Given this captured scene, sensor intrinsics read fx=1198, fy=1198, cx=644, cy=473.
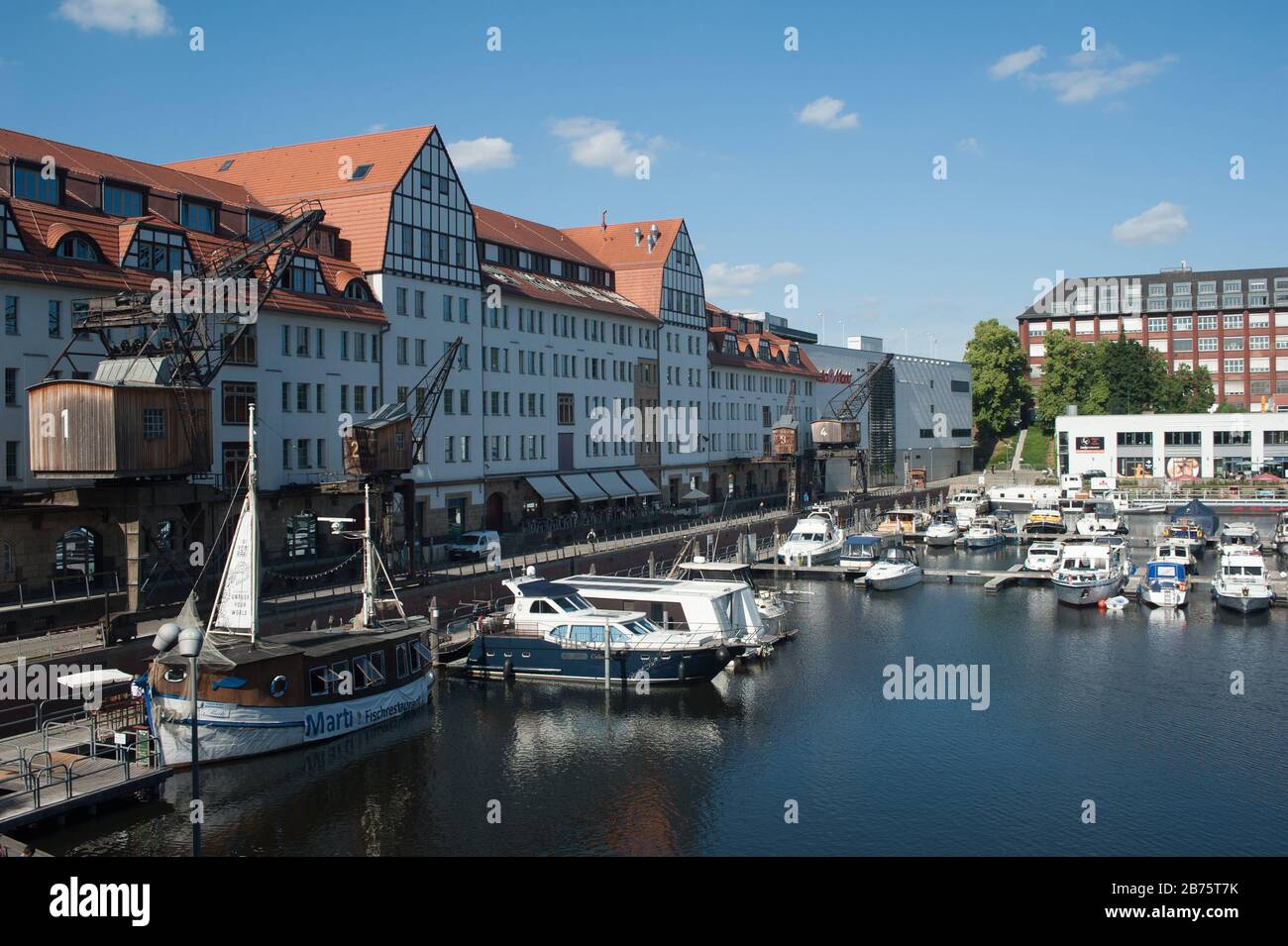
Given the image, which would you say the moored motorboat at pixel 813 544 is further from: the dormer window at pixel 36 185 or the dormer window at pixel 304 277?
the dormer window at pixel 36 185

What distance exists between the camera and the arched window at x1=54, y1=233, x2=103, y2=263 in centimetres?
4316

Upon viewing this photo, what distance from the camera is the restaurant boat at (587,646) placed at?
40.5 m

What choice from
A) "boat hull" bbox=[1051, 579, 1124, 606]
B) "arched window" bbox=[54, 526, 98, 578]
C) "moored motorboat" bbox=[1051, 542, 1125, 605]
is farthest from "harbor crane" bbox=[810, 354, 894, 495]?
"arched window" bbox=[54, 526, 98, 578]

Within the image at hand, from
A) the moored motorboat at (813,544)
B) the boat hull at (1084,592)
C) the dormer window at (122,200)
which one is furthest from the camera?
the moored motorboat at (813,544)

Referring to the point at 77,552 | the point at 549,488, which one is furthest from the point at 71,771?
the point at 549,488

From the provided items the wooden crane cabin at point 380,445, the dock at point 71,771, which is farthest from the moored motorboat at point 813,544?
the dock at point 71,771

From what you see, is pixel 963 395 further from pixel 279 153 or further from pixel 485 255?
pixel 279 153

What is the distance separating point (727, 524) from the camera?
256 ft

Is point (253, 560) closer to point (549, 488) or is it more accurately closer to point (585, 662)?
point (585, 662)

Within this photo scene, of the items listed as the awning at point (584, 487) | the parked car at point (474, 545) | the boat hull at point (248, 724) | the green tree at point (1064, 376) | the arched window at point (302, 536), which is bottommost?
the boat hull at point (248, 724)

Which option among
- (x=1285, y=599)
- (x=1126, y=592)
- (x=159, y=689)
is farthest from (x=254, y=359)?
(x=1285, y=599)

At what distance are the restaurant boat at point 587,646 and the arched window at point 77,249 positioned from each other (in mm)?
19666

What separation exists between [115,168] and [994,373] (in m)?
105
